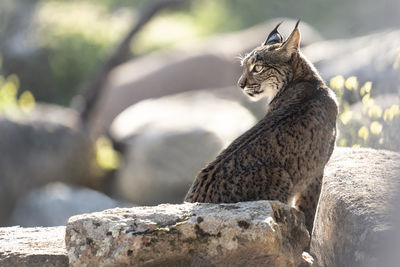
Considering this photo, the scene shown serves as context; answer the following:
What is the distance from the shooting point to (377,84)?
7.80 metres

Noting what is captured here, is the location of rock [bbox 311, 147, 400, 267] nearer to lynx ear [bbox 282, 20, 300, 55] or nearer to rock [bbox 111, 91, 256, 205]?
lynx ear [bbox 282, 20, 300, 55]

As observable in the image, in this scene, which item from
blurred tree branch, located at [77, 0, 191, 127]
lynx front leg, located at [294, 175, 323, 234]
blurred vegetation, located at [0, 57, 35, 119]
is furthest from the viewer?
blurred tree branch, located at [77, 0, 191, 127]

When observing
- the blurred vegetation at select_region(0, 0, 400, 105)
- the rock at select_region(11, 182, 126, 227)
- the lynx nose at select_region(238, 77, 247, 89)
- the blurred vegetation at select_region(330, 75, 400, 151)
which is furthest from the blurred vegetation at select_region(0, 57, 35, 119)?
the lynx nose at select_region(238, 77, 247, 89)

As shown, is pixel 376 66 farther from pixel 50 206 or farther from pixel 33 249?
pixel 50 206

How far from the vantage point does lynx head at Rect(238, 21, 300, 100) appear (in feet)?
15.9

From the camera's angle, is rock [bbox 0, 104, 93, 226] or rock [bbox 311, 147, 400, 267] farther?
rock [bbox 0, 104, 93, 226]

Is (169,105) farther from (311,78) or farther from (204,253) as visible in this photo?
(204,253)

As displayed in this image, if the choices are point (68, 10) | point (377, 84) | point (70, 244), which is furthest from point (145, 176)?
point (68, 10)

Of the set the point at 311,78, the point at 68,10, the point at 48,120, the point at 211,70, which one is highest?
the point at 68,10

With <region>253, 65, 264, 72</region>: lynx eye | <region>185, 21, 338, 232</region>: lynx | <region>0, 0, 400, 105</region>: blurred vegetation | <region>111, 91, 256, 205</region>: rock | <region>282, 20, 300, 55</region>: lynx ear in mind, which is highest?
<region>0, 0, 400, 105</region>: blurred vegetation

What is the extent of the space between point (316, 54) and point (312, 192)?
8.10 metres

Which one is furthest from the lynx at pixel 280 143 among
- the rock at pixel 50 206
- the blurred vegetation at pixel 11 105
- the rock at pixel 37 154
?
the blurred vegetation at pixel 11 105

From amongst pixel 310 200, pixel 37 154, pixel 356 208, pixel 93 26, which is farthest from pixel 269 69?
pixel 93 26

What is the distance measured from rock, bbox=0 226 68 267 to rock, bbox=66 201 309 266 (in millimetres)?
391
